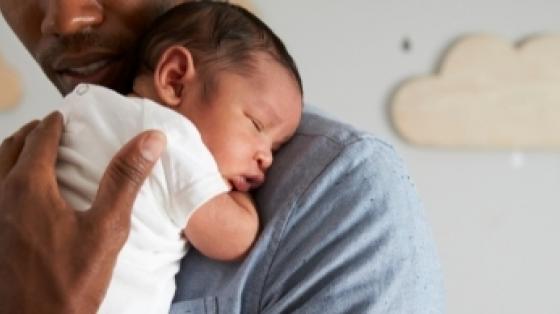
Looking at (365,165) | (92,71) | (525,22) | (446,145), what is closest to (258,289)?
(365,165)

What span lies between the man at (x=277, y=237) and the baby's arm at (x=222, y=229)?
14mm

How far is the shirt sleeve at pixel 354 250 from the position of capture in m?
0.64

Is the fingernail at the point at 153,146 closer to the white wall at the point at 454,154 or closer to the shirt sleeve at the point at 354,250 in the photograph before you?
the shirt sleeve at the point at 354,250

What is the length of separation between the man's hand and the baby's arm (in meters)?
0.06

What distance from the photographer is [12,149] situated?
74 centimetres

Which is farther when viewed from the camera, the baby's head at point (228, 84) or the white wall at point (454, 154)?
the white wall at point (454, 154)

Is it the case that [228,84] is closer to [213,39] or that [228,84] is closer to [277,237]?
[213,39]

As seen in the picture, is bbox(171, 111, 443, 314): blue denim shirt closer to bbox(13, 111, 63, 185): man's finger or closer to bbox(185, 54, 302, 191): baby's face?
bbox(185, 54, 302, 191): baby's face

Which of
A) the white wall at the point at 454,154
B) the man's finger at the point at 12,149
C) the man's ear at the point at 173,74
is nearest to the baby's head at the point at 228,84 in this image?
the man's ear at the point at 173,74

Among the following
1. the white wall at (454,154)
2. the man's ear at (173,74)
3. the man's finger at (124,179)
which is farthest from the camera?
the white wall at (454,154)

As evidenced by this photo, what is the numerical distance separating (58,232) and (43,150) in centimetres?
8

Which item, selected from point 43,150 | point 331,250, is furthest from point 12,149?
point 331,250

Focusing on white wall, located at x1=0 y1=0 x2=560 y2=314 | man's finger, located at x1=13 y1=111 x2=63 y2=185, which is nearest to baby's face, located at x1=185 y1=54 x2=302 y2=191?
man's finger, located at x1=13 y1=111 x2=63 y2=185

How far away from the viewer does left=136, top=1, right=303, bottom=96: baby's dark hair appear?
72 centimetres
